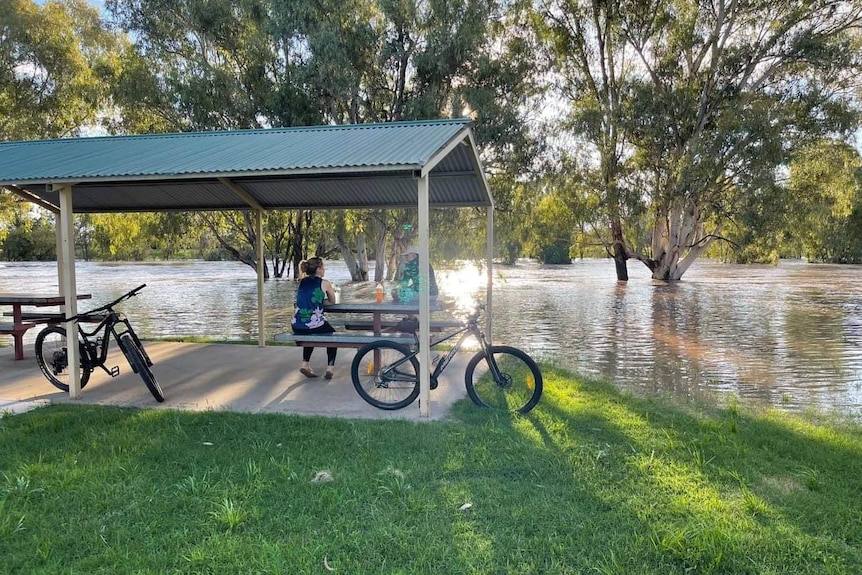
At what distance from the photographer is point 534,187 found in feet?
70.0

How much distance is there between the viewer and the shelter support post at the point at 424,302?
15.5 feet

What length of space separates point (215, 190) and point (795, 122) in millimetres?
23213

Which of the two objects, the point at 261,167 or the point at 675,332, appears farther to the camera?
the point at 675,332

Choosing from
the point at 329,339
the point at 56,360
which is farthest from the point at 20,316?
the point at 329,339

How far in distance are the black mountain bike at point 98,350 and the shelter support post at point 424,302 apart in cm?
250

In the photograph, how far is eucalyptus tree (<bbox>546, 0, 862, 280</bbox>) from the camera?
72.1 feet

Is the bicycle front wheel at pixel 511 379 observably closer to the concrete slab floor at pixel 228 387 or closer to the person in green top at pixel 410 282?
the concrete slab floor at pixel 228 387

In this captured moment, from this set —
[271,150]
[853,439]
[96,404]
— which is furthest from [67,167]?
[853,439]

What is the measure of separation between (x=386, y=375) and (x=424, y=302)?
2.78 ft

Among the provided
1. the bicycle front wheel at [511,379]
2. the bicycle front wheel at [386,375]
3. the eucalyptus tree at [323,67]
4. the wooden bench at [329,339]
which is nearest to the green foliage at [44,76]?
the eucalyptus tree at [323,67]

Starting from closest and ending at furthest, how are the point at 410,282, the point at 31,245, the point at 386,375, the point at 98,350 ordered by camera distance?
1. the point at 386,375
2. the point at 98,350
3. the point at 410,282
4. the point at 31,245

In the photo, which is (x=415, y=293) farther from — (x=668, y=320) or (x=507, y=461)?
(x=668, y=320)

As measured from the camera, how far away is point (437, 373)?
5250 mm

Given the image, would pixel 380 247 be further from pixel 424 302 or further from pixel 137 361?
pixel 424 302
